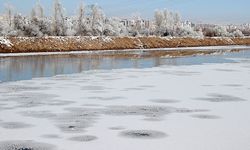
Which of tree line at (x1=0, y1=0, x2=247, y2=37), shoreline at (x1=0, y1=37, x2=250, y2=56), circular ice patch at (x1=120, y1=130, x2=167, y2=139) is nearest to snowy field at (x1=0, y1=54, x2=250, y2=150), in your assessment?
circular ice patch at (x1=120, y1=130, x2=167, y2=139)

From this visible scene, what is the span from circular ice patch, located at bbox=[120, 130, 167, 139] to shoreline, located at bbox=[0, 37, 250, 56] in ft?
100

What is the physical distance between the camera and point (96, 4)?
80312mm

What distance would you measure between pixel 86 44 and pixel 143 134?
41945 mm

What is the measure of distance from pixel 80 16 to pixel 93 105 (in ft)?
204

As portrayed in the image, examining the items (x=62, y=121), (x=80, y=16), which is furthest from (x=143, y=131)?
(x=80, y=16)

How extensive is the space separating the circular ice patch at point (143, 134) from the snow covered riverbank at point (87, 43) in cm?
3156

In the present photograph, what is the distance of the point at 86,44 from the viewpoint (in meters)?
49.2

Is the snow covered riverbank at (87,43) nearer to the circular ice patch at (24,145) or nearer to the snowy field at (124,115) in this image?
the snowy field at (124,115)

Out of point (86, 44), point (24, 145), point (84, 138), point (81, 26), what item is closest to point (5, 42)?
point (86, 44)

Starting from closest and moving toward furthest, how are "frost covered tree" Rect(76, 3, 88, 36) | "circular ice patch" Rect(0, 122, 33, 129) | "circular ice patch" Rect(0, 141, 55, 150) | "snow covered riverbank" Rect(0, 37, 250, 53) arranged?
"circular ice patch" Rect(0, 141, 55, 150) < "circular ice patch" Rect(0, 122, 33, 129) < "snow covered riverbank" Rect(0, 37, 250, 53) < "frost covered tree" Rect(76, 3, 88, 36)

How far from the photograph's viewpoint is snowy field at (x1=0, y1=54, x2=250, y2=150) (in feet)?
23.5

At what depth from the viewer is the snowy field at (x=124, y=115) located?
7.16 meters

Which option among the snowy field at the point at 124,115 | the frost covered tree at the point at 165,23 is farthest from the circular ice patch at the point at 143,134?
the frost covered tree at the point at 165,23

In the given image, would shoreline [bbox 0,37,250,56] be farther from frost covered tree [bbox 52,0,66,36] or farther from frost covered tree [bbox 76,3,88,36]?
frost covered tree [bbox 76,3,88,36]
